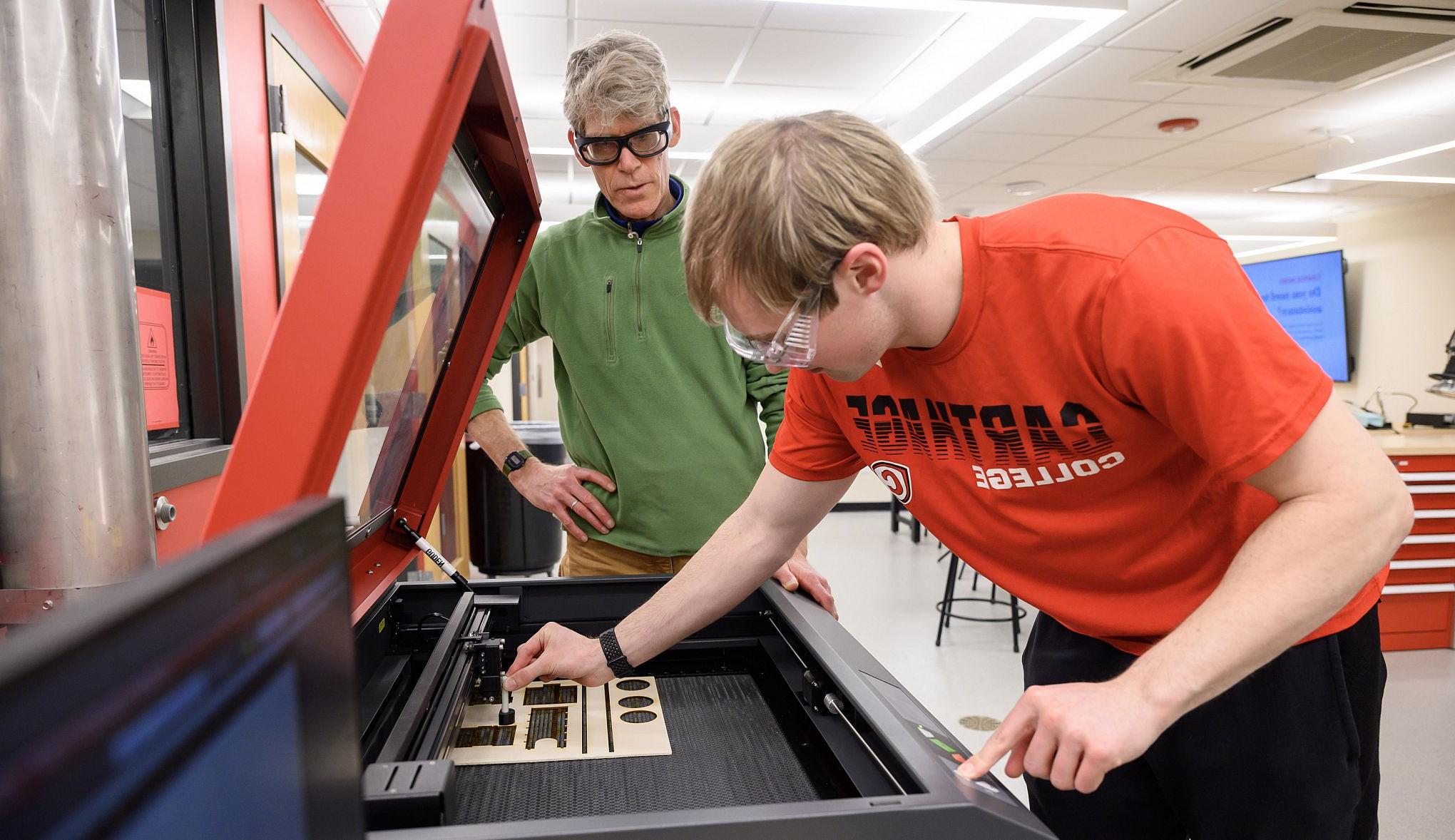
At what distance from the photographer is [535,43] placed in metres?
4.29

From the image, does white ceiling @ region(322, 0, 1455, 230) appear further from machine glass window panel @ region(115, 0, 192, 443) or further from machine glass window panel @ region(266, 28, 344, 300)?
machine glass window panel @ region(115, 0, 192, 443)

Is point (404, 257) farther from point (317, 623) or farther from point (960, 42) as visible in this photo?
point (960, 42)

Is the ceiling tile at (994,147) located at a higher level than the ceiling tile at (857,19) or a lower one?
lower

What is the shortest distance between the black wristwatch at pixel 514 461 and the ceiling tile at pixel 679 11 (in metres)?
2.70

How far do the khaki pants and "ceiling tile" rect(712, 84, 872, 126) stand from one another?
11.9 feet

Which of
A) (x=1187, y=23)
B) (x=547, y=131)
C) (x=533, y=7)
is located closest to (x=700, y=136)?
(x=547, y=131)

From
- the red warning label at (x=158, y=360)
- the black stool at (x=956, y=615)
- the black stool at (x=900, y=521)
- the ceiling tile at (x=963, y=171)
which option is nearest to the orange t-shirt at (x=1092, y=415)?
the red warning label at (x=158, y=360)

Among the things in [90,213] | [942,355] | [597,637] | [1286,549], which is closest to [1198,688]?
[1286,549]

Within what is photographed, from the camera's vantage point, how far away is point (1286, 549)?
826 millimetres

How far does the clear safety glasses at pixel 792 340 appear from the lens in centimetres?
94

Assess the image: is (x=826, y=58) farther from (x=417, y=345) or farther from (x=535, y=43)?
(x=417, y=345)

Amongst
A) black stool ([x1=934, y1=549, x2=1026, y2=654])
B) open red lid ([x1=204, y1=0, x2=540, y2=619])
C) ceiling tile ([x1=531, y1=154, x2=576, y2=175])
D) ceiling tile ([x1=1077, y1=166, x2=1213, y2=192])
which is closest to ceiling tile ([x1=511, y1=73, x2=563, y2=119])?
ceiling tile ([x1=531, y1=154, x2=576, y2=175])

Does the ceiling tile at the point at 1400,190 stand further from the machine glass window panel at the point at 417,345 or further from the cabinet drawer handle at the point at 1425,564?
the machine glass window panel at the point at 417,345

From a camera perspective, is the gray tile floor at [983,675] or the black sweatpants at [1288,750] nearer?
the black sweatpants at [1288,750]
